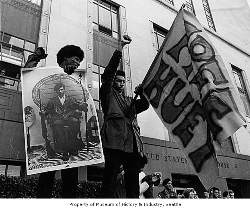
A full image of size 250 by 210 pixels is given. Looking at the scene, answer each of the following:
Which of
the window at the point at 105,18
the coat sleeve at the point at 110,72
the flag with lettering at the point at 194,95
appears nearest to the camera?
the flag with lettering at the point at 194,95

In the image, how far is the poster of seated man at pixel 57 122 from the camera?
2.69 meters

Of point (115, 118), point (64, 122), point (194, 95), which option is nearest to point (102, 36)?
point (194, 95)

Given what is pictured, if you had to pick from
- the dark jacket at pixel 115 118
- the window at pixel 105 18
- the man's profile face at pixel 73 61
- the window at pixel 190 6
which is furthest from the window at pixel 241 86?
the man's profile face at pixel 73 61

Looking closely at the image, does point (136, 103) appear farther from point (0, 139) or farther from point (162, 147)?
point (162, 147)

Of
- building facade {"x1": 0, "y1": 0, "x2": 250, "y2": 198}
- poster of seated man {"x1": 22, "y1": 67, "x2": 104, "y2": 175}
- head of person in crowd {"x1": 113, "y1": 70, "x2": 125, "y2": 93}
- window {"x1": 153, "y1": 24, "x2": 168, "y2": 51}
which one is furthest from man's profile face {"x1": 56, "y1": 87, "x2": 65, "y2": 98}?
window {"x1": 153, "y1": 24, "x2": 168, "y2": 51}

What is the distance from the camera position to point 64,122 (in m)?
2.78

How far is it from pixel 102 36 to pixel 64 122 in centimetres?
789

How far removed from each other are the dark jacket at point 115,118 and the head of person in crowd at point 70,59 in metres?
0.38

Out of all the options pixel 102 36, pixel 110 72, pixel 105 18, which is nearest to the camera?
pixel 110 72

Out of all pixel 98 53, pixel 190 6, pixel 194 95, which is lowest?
pixel 194 95

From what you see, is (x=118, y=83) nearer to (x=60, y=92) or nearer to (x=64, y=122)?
(x=60, y=92)

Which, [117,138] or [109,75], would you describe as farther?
[109,75]

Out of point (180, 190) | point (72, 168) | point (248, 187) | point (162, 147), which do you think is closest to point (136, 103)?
point (72, 168)

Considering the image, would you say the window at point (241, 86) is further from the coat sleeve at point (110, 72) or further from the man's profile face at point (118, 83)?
the coat sleeve at point (110, 72)
